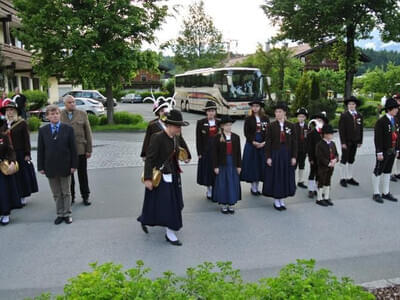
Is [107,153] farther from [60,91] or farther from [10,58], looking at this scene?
[60,91]

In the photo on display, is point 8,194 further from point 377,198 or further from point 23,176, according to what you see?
point 377,198

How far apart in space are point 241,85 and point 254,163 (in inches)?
683

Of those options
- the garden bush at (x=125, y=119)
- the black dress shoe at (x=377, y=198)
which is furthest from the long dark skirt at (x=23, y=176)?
the garden bush at (x=125, y=119)

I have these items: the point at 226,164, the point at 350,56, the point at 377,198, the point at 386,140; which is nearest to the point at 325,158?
the point at 386,140

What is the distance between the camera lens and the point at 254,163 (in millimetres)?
7848

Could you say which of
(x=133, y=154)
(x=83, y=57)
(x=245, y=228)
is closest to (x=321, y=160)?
(x=245, y=228)

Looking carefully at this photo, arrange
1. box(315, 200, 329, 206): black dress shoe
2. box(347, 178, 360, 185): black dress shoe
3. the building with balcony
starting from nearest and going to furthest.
Result: 1. box(315, 200, 329, 206): black dress shoe
2. box(347, 178, 360, 185): black dress shoe
3. the building with balcony

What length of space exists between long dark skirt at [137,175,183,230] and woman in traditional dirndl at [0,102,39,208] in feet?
9.38

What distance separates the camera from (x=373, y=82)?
106 ft

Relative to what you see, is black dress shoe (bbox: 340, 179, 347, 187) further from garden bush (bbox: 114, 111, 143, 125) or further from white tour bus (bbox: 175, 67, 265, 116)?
white tour bus (bbox: 175, 67, 265, 116)

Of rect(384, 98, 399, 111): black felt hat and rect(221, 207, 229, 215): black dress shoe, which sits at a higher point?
rect(384, 98, 399, 111): black felt hat

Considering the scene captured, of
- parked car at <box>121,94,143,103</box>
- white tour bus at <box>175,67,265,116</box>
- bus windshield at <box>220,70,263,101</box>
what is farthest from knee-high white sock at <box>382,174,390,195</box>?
parked car at <box>121,94,143,103</box>

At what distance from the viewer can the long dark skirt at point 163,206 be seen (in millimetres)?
5391

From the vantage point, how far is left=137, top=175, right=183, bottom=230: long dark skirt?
539 cm
